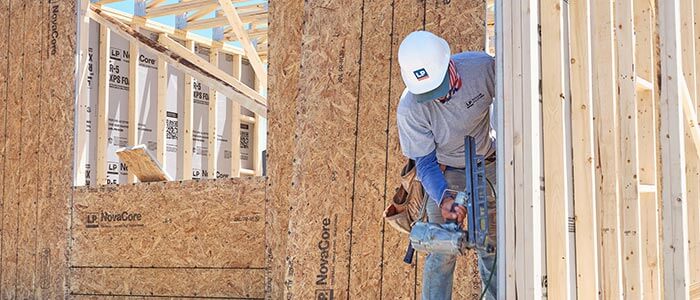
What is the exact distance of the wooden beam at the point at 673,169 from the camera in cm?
400

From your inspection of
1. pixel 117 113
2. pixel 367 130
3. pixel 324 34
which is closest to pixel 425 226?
pixel 367 130

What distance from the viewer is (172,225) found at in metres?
7.80

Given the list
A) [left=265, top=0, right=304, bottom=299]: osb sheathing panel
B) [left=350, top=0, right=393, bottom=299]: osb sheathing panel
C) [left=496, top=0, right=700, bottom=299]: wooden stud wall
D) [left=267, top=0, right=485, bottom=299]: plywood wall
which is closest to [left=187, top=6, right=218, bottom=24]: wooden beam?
[left=265, top=0, right=304, bottom=299]: osb sheathing panel

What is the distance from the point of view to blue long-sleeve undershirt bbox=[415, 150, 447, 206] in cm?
428

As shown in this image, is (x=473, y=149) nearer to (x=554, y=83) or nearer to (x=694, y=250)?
(x=554, y=83)

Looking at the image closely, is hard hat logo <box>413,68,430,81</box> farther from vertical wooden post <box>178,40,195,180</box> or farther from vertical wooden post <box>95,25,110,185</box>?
vertical wooden post <box>178,40,195,180</box>

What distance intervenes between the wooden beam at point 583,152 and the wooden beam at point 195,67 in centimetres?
376

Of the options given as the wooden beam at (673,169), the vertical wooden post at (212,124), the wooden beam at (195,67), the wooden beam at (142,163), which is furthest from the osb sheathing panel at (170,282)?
the wooden beam at (673,169)

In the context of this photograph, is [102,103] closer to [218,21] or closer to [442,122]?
[218,21]

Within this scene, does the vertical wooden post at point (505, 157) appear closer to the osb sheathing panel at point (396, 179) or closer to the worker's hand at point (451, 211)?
the worker's hand at point (451, 211)

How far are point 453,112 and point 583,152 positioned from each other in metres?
0.69

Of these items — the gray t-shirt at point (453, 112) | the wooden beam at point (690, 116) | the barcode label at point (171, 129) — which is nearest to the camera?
the wooden beam at point (690, 116)

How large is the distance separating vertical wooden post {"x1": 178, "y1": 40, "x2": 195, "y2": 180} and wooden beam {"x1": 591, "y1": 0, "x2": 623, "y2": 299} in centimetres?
761

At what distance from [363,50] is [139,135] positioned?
505 cm
